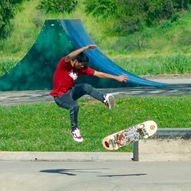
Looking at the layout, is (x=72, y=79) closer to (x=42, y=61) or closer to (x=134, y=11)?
(x=42, y=61)

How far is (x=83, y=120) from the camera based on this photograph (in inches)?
781

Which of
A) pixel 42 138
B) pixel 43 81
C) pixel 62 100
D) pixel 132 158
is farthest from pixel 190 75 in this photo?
pixel 62 100

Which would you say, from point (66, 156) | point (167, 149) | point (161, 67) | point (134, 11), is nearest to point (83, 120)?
point (66, 156)

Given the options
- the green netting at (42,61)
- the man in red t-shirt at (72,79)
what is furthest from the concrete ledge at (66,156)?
the green netting at (42,61)

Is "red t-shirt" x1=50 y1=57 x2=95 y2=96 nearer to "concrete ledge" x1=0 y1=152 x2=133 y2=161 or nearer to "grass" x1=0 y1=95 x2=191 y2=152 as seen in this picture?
"concrete ledge" x1=0 y1=152 x2=133 y2=161

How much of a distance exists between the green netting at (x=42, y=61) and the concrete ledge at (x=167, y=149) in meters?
13.4

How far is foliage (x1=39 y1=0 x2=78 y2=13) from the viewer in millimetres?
61812

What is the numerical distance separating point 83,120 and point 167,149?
5610mm

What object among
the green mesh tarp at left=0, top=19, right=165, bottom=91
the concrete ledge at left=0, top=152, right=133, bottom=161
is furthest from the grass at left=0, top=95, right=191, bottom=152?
the green mesh tarp at left=0, top=19, right=165, bottom=91

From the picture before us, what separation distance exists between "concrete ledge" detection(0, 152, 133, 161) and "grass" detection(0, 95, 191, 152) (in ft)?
2.70

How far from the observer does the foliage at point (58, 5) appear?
61.8 meters

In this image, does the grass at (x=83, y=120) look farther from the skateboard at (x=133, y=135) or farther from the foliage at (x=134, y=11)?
the foliage at (x=134, y=11)

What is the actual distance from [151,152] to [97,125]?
4812mm

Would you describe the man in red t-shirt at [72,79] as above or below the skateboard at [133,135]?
above
